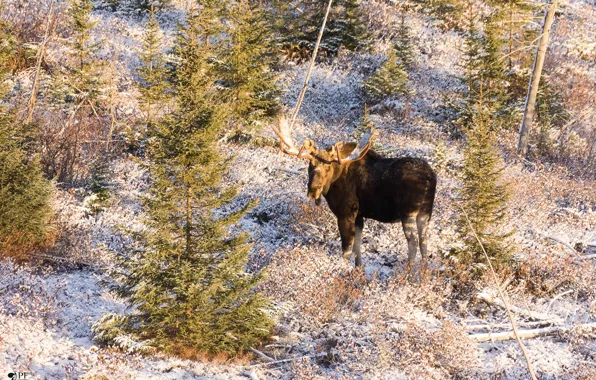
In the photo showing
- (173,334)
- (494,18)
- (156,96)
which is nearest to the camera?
(173,334)

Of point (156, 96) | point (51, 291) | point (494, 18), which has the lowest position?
point (51, 291)

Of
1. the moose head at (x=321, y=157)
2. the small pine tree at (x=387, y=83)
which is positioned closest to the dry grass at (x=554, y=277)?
the moose head at (x=321, y=157)

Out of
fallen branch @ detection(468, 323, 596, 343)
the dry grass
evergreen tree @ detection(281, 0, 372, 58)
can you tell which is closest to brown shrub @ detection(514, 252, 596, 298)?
the dry grass

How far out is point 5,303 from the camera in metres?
6.99

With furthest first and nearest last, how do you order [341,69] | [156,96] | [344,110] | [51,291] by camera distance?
[341,69] < [344,110] < [156,96] < [51,291]

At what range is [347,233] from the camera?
9516 millimetres

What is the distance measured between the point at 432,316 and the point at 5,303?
5.66m

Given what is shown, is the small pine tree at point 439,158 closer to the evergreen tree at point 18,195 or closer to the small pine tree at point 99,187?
the small pine tree at point 99,187

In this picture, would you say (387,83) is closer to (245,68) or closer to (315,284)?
(245,68)

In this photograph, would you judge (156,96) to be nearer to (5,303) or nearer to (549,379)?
(5,303)

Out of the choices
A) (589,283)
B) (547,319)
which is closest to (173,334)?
(547,319)

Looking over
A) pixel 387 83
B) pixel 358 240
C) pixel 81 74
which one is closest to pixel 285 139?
pixel 358 240

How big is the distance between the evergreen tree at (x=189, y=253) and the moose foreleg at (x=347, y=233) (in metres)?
3.42

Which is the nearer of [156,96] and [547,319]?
[547,319]
